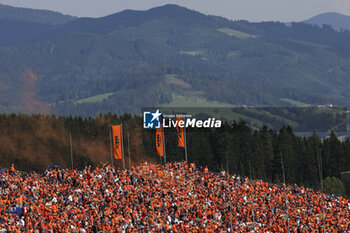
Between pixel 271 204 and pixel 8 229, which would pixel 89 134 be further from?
pixel 8 229

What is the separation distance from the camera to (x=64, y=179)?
62.5 m

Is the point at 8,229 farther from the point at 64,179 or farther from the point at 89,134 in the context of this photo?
the point at 89,134

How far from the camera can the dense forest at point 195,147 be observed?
108m

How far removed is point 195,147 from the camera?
119 m

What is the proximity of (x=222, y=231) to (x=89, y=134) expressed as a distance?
60.1m

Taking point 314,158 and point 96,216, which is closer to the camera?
point 96,216

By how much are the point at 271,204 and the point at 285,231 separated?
648cm

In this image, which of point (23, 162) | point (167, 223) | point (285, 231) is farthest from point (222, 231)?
point (23, 162)

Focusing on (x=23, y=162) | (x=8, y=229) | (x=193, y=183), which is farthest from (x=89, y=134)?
(x=8, y=229)

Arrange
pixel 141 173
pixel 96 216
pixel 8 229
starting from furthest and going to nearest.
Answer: pixel 141 173, pixel 96 216, pixel 8 229

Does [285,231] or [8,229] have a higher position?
[8,229]

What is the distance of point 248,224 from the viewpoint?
197 feet

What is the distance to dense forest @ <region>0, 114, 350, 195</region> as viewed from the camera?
10788 cm

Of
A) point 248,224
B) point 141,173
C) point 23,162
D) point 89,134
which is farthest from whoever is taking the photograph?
point 89,134
